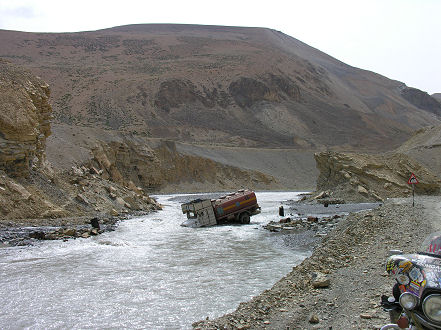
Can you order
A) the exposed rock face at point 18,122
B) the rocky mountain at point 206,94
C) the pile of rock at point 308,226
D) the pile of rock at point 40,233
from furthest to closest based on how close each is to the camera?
the rocky mountain at point 206,94 < the exposed rock face at point 18,122 < the pile of rock at point 308,226 < the pile of rock at point 40,233

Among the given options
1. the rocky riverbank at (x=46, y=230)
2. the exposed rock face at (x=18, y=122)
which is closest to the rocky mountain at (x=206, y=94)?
the exposed rock face at (x=18, y=122)

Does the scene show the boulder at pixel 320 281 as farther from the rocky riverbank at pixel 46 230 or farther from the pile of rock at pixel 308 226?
the rocky riverbank at pixel 46 230

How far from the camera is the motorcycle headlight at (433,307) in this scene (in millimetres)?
4301

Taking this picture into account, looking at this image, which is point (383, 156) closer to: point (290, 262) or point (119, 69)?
point (290, 262)

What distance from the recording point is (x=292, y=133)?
102 meters

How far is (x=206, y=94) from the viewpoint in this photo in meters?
114

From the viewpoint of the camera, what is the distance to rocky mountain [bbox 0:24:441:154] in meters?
96.8

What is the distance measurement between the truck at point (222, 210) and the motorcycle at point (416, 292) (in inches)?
727

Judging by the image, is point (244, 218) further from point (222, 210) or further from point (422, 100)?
point (422, 100)

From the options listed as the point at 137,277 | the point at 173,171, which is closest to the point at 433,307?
the point at 137,277

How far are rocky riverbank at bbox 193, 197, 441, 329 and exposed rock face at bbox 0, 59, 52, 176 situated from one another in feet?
55.8

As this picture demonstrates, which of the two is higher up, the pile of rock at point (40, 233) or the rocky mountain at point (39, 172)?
the rocky mountain at point (39, 172)

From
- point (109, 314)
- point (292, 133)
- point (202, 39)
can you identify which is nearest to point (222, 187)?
A: point (292, 133)

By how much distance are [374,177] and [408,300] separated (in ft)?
106
